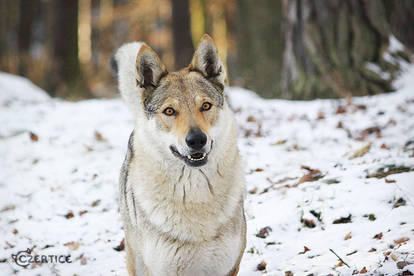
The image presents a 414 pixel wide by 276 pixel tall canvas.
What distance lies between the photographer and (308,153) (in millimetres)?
5352

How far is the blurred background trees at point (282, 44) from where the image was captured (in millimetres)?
7895

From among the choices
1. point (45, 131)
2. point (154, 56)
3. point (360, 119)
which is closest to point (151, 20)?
point (45, 131)

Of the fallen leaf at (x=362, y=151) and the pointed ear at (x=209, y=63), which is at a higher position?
the pointed ear at (x=209, y=63)

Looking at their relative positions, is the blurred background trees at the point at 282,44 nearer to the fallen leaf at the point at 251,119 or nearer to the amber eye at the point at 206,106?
the fallen leaf at the point at 251,119

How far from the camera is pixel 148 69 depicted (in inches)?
134

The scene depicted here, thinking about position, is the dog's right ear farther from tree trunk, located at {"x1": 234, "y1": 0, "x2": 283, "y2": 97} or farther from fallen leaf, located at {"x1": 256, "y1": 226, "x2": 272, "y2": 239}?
tree trunk, located at {"x1": 234, "y1": 0, "x2": 283, "y2": 97}

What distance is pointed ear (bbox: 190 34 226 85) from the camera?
3378mm

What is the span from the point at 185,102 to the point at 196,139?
0.49 meters

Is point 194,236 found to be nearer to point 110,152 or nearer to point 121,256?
point 121,256

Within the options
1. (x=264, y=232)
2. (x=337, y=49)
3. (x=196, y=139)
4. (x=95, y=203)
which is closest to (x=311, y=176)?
(x=264, y=232)

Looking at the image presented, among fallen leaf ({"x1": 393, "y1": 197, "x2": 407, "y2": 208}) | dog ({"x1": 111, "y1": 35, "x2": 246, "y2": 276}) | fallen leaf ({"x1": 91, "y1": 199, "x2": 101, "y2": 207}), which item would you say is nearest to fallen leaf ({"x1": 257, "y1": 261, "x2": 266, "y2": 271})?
dog ({"x1": 111, "y1": 35, "x2": 246, "y2": 276})

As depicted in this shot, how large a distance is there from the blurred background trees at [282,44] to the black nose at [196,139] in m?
5.80

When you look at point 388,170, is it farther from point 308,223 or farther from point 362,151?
point 308,223

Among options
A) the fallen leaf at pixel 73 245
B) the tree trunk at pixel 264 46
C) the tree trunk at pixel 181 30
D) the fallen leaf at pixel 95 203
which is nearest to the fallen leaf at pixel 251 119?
the fallen leaf at pixel 95 203
